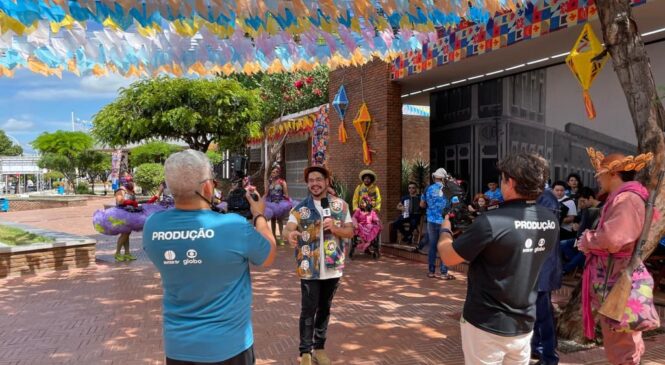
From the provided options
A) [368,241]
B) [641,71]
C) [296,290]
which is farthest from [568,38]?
[296,290]

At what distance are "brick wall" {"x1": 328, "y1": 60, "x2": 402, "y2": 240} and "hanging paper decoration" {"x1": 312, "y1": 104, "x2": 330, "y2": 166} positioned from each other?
3723 mm

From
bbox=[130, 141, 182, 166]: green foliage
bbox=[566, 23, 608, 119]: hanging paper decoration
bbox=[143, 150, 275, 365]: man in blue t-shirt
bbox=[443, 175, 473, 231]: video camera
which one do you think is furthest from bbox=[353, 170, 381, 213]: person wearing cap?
bbox=[130, 141, 182, 166]: green foliage

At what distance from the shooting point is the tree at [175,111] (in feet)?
45.5

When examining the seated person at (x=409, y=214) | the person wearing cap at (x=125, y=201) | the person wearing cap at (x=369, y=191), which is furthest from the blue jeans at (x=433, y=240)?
the person wearing cap at (x=125, y=201)

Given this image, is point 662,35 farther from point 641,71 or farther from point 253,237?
point 253,237

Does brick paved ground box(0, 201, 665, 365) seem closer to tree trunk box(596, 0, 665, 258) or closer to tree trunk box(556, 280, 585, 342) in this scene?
tree trunk box(556, 280, 585, 342)

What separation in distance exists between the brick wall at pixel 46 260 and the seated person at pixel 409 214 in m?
6.18

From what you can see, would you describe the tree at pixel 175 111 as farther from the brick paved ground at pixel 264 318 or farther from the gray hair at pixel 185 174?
the gray hair at pixel 185 174

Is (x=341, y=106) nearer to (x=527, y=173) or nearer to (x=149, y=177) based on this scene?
(x=527, y=173)

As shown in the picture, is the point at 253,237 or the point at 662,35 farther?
Answer: the point at 662,35

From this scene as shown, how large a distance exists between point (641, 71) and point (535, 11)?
3618 millimetres

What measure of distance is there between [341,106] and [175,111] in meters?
4.61

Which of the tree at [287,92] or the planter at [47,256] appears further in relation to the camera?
the tree at [287,92]

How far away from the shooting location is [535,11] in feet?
25.1
